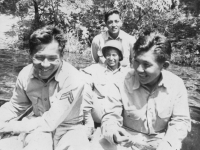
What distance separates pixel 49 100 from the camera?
6.70 feet

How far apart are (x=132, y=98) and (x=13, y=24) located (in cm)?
1005

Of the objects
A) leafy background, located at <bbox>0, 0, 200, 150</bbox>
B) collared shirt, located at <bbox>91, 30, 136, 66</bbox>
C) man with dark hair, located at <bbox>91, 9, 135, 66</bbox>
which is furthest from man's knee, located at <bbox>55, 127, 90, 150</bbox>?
leafy background, located at <bbox>0, 0, 200, 150</bbox>

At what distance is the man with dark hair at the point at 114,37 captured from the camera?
12.7 feet

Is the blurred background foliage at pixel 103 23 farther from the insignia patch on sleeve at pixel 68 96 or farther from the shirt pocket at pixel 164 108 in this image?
the insignia patch on sleeve at pixel 68 96

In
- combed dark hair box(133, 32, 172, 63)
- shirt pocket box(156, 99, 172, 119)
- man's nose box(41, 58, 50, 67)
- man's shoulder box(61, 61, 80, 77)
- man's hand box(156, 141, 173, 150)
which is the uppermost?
combed dark hair box(133, 32, 172, 63)

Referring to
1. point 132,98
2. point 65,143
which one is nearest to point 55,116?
point 65,143

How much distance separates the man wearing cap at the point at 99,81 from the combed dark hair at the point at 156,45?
0.84 meters

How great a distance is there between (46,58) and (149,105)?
2.72 feet

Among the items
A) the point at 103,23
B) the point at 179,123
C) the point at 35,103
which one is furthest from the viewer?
the point at 103,23

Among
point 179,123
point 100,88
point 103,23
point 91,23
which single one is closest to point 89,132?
point 100,88

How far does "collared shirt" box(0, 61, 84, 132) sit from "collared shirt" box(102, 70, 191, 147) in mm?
285

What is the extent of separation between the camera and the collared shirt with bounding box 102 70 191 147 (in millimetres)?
1904

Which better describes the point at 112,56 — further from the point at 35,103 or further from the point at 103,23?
the point at 103,23

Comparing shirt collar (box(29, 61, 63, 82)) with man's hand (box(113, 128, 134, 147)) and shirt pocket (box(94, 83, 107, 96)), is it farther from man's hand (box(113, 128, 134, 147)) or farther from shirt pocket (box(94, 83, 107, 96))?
shirt pocket (box(94, 83, 107, 96))
